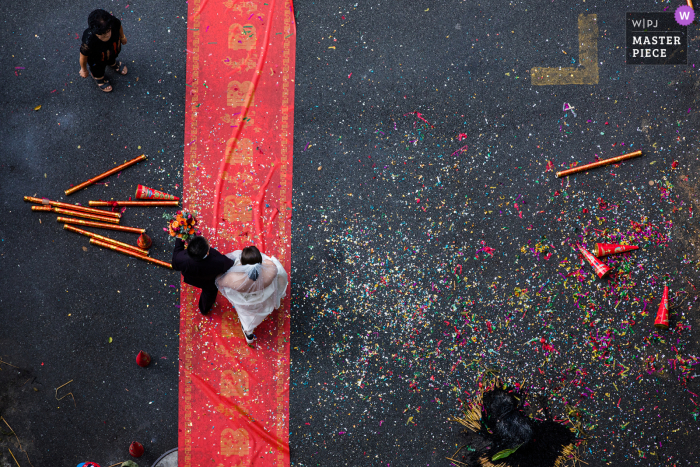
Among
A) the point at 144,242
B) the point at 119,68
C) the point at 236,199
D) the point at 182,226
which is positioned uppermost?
the point at 119,68

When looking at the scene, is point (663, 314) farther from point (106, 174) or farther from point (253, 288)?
point (106, 174)

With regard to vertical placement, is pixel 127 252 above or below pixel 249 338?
above

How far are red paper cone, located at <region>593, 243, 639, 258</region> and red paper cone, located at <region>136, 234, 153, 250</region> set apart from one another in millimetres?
4145

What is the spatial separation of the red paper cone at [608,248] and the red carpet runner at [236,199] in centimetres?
290

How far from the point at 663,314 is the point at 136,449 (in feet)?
16.2

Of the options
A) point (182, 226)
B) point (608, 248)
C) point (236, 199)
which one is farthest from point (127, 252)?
point (608, 248)

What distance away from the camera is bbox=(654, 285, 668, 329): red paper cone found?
3.97m

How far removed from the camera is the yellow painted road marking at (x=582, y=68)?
4.16 m

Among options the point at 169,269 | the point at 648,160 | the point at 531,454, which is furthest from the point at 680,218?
the point at 169,269

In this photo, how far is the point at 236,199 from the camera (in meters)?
4.12

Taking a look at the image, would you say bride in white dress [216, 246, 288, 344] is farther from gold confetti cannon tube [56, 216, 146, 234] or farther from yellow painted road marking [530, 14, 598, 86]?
yellow painted road marking [530, 14, 598, 86]

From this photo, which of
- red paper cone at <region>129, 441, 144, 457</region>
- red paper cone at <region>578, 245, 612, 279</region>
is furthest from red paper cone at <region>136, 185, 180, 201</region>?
red paper cone at <region>578, 245, 612, 279</region>

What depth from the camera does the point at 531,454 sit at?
3.92 meters

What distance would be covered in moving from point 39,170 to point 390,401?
3971mm
